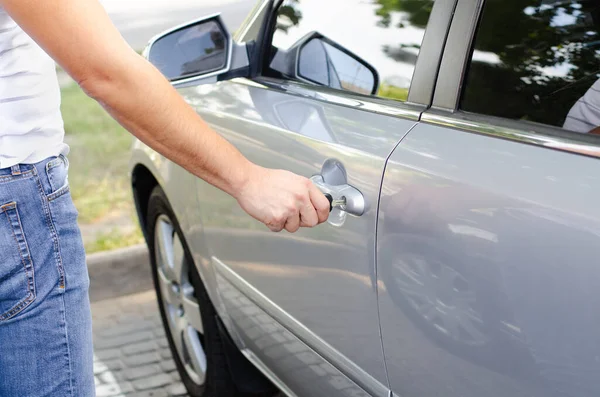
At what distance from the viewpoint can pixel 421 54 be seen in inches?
69.7

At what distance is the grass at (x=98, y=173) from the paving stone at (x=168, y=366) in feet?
4.31

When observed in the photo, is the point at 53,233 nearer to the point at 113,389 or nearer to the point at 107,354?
the point at 113,389

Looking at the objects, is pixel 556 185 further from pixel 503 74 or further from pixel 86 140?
pixel 86 140

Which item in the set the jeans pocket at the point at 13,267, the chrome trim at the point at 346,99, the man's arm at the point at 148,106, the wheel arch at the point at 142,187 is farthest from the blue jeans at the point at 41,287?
the wheel arch at the point at 142,187

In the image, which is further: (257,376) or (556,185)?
(257,376)

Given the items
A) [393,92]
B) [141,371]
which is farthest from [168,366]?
[393,92]

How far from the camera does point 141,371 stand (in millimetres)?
3521

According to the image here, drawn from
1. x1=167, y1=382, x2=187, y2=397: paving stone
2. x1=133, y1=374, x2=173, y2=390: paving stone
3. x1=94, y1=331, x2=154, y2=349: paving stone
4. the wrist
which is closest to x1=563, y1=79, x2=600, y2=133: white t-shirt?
the wrist

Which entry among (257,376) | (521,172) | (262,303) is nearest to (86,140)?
(257,376)

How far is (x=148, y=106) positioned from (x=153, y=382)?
92.0 inches

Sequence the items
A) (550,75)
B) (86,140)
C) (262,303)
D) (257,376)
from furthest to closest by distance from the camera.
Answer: (86,140) < (257,376) < (262,303) < (550,75)

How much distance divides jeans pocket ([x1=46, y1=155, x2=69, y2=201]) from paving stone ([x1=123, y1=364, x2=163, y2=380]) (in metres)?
2.13

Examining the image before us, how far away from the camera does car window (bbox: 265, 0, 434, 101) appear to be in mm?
1887

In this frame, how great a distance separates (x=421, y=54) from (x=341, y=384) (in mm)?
827
